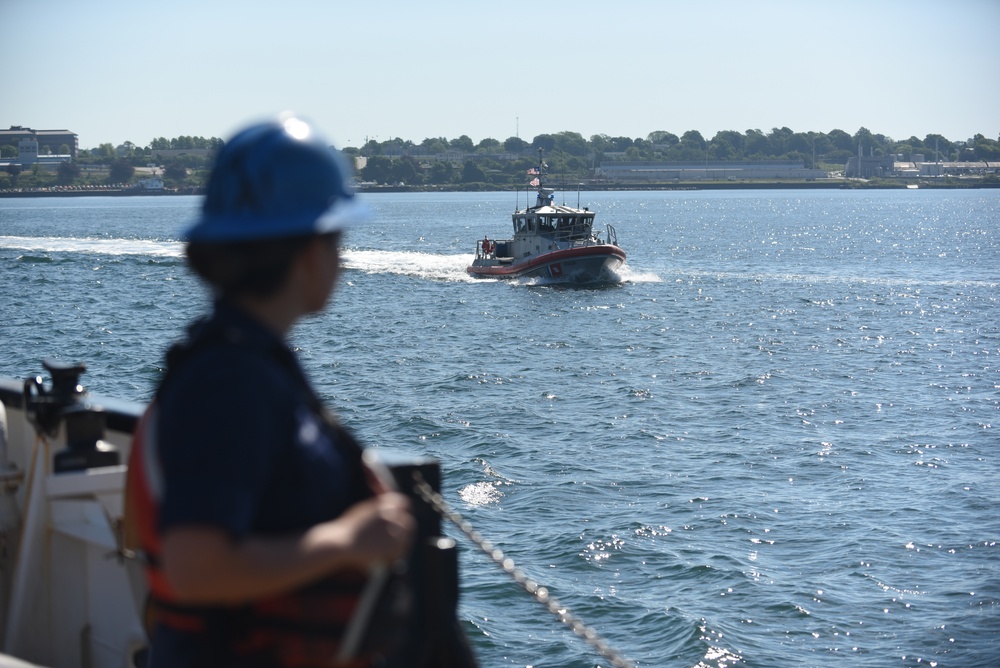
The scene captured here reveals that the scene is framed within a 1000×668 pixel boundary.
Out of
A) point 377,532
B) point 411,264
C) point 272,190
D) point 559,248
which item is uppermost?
point 272,190

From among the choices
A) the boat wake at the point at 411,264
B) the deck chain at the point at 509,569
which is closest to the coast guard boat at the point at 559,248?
the boat wake at the point at 411,264

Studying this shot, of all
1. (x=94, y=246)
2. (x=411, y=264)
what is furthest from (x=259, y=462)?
(x=94, y=246)

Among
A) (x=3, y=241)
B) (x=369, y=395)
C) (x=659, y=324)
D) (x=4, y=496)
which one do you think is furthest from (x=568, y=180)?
(x=4, y=496)

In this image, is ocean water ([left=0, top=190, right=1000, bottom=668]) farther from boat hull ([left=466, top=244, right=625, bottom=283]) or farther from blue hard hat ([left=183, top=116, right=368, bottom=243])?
blue hard hat ([left=183, top=116, right=368, bottom=243])

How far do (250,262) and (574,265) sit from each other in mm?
42100

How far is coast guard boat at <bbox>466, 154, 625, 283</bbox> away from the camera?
142 ft

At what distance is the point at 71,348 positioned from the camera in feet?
96.6

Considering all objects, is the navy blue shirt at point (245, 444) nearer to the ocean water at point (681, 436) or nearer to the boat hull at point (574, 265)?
the ocean water at point (681, 436)

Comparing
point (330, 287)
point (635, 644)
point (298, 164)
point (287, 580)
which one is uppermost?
point (298, 164)

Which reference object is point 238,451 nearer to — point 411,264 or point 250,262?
point 250,262

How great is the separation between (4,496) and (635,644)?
23.5ft

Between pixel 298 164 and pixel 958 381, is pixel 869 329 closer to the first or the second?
pixel 958 381

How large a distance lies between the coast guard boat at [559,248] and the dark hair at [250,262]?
4126 cm

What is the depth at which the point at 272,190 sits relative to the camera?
1.71m
